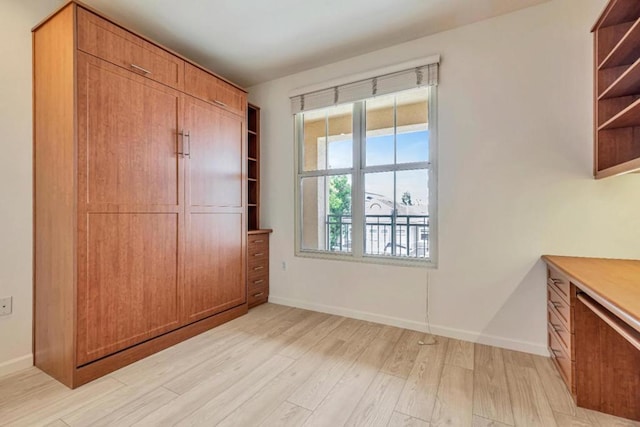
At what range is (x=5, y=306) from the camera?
75.9 inches

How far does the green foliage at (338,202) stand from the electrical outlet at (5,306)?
8.38ft

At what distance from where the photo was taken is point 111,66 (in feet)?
6.47

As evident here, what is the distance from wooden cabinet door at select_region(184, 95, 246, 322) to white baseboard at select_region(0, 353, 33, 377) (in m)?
1.00

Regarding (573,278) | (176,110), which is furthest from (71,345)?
(573,278)

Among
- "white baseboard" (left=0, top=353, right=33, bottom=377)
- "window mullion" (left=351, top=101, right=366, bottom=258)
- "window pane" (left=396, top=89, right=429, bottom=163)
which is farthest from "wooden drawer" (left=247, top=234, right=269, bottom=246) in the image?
"white baseboard" (left=0, top=353, right=33, bottom=377)

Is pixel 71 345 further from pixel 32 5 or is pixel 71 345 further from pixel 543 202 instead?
pixel 543 202

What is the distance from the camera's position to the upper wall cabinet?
5.70 ft

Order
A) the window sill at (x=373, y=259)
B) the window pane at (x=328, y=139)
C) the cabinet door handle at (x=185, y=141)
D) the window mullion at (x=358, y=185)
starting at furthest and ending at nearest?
the window pane at (x=328, y=139)
the window mullion at (x=358, y=185)
the window sill at (x=373, y=259)
the cabinet door handle at (x=185, y=141)

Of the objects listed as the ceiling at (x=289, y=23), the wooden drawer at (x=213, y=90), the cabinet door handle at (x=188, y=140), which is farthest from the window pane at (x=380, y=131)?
the cabinet door handle at (x=188, y=140)

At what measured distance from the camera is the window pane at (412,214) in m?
2.74

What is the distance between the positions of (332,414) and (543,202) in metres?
2.10

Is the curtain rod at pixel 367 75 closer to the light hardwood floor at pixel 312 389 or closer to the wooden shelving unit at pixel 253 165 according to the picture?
the wooden shelving unit at pixel 253 165

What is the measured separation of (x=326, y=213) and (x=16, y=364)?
8.86 feet

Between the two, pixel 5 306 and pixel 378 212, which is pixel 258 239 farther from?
pixel 5 306
